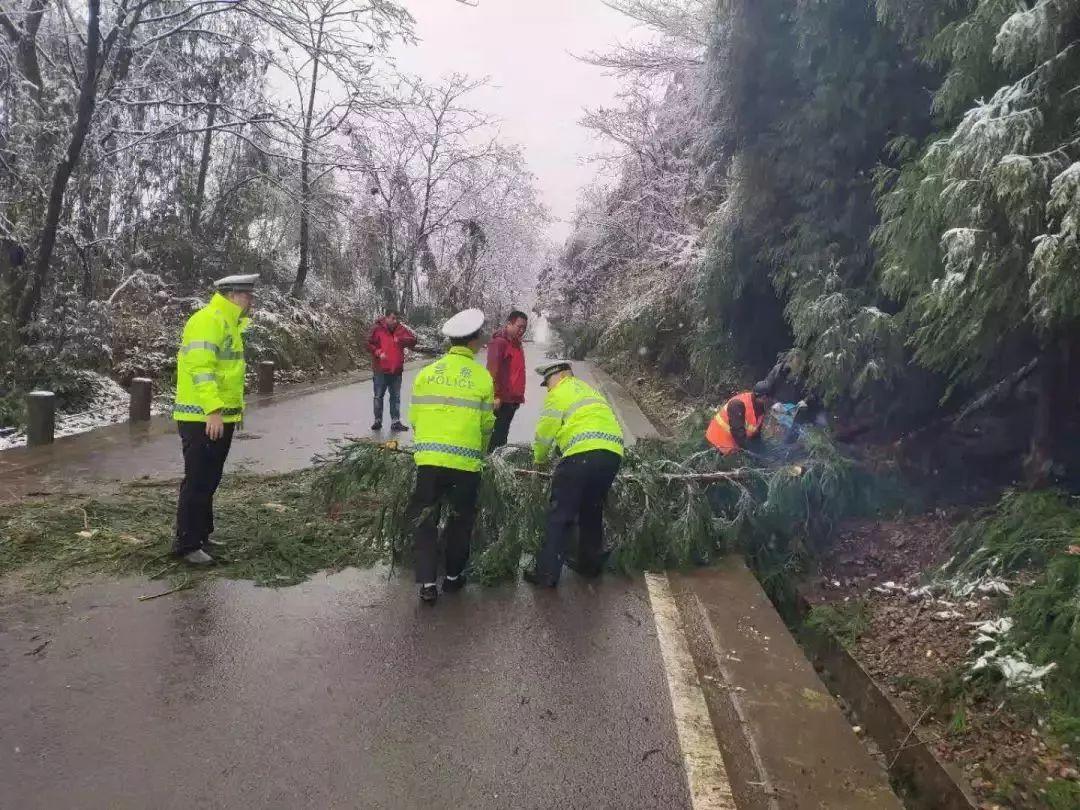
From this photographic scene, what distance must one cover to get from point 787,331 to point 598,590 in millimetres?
5980

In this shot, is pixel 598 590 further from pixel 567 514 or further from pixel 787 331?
pixel 787 331

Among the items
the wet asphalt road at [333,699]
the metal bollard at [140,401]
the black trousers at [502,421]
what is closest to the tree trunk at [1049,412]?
the wet asphalt road at [333,699]

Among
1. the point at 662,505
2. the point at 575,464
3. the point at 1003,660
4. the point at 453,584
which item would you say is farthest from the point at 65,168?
the point at 1003,660

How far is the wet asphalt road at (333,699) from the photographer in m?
2.87

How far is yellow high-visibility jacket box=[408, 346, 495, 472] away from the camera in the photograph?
15.1ft

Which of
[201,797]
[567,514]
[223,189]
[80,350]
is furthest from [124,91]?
[201,797]

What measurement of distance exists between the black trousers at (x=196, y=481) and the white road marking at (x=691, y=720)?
3.03m

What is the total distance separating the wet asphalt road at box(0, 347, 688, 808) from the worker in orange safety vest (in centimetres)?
193

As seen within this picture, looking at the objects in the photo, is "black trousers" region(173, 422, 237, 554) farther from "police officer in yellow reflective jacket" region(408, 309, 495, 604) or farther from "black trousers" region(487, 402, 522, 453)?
"black trousers" region(487, 402, 522, 453)

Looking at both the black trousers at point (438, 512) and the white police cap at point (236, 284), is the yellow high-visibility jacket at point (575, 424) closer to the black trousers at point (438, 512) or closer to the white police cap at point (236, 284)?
the black trousers at point (438, 512)

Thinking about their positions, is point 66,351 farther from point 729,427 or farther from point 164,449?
point 729,427

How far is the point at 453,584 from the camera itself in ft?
16.3

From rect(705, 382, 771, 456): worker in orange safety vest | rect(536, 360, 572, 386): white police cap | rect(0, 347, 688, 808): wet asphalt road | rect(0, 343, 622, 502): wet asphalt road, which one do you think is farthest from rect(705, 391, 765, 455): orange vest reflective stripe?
rect(0, 343, 622, 502): wet asphalt road

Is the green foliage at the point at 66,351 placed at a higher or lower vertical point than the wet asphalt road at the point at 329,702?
higher
